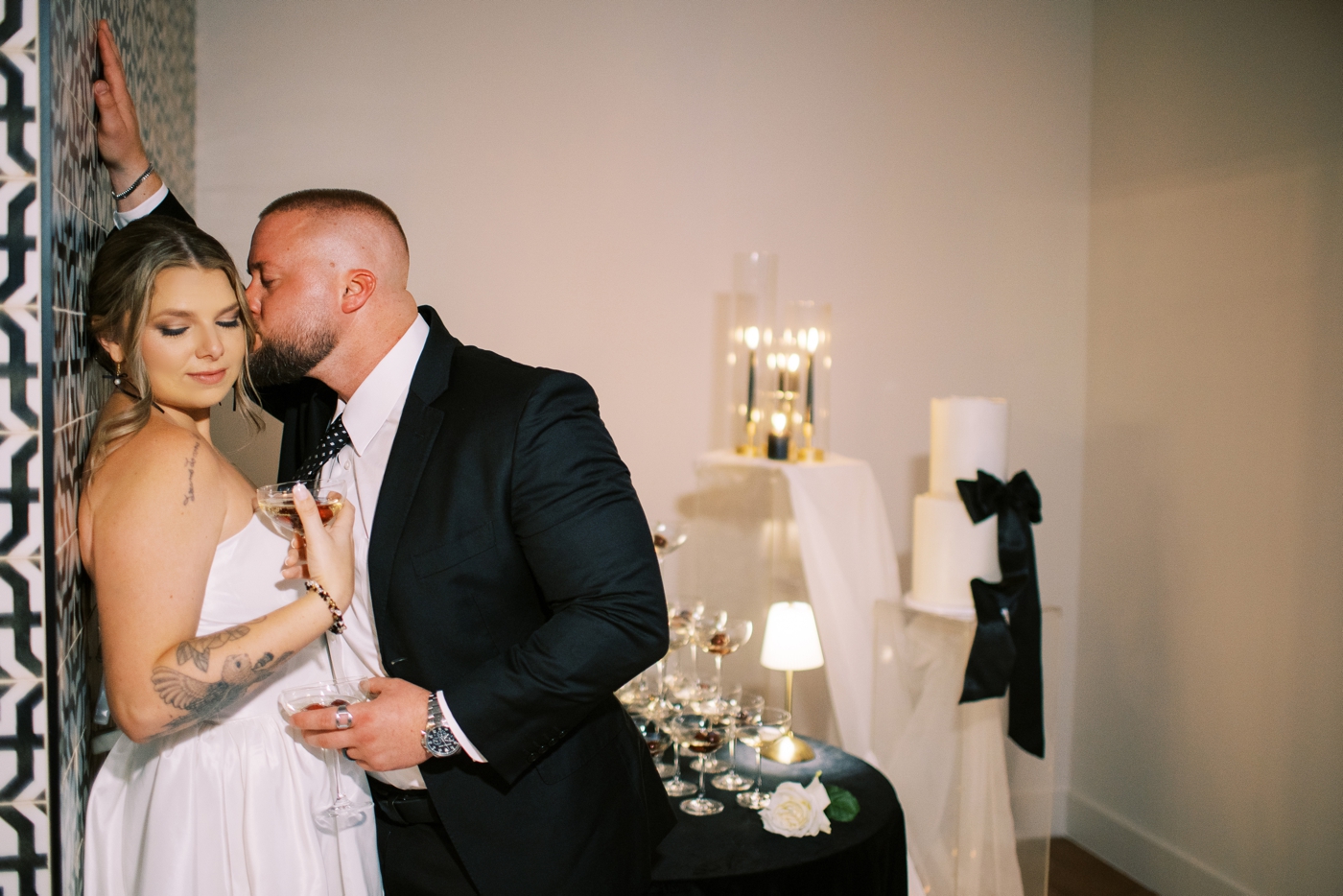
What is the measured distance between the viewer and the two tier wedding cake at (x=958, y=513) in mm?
3049

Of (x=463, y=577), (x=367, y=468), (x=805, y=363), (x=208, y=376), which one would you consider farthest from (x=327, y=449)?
(x=805, y=363)

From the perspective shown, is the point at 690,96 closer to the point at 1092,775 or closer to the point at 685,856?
the point at 685,856

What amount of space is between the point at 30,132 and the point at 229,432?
6.61 ft

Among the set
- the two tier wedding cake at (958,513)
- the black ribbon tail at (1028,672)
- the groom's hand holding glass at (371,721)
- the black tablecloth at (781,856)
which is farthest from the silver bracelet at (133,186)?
the black ribbon tail at (1028,672)

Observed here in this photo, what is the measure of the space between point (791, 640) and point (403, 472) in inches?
61.3

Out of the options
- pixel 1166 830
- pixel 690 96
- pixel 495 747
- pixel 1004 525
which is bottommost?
pixel 1166 830

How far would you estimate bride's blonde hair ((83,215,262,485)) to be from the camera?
5.45 ft

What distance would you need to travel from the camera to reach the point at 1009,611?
3.05 m

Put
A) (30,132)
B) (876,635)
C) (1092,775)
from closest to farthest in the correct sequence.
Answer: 1. (30,132)
2. (876,635)
3. (1092,775)

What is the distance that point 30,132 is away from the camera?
1378mm

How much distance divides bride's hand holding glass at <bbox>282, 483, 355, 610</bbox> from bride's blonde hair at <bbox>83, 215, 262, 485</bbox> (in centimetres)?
34

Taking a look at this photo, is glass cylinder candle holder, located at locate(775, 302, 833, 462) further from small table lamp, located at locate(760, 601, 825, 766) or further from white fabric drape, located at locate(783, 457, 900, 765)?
small table lamp, located at locate(760, 601, 825, 766)

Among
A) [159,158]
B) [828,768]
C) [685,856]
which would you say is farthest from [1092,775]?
[159,158]

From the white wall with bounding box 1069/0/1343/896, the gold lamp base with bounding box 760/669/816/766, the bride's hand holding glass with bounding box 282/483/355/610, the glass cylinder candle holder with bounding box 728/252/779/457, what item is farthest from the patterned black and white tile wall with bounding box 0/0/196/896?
the white wall with bounding box 1069/0/1343/896
